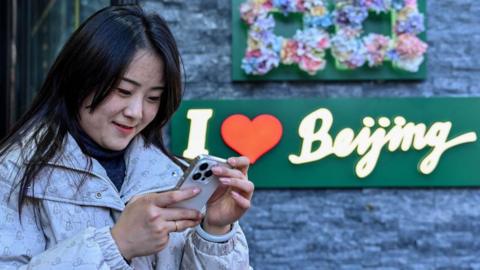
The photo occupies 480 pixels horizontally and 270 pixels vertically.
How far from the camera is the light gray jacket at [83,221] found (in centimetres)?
117

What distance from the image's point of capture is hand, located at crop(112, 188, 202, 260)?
115 centimetres

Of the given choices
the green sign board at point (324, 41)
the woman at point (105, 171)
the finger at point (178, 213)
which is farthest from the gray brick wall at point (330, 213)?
the finger at point (178, 213)

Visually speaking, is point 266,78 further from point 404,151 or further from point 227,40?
point 404,151

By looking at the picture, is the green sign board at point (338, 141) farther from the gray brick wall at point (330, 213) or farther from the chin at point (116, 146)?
the chin at point (116, 146)

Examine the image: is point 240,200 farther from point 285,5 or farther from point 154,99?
point 285,5

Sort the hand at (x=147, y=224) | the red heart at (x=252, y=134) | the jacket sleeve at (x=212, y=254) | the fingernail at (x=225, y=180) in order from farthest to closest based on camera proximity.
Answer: the red heart at (x=252, y=134)
the jacket sleeve at (x=212, y=254)
the fingernail at (x=225, y=180)
the hand at (x=147, y=224)

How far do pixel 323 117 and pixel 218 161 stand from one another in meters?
2.52

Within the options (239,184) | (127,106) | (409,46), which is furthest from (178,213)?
(409,46)

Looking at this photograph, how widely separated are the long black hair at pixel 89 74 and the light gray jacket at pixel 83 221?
3 cm

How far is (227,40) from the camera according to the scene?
379 cm

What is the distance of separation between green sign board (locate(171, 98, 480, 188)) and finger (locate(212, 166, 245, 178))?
240 centimetres

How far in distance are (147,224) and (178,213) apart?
0.06 meters

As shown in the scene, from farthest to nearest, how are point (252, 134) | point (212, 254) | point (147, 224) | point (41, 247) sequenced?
point (252, 134) → point (212, 254) → point (41, 247) → point (147, 224)

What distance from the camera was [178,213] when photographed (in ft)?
3.88
